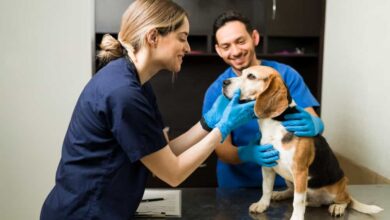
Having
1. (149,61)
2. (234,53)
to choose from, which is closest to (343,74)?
(234,53)

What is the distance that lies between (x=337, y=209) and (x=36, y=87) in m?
1.68

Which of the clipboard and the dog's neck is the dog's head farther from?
the clipboard

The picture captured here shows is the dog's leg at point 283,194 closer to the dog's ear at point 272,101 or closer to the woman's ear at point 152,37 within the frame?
the dog's ear at point 272,101

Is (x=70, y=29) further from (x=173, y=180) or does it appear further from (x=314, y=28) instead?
(x=314, y=28)

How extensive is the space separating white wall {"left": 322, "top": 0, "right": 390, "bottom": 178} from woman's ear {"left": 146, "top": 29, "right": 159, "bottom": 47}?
1142mm

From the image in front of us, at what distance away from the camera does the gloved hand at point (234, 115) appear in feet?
4.41

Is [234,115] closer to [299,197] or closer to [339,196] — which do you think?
[299,197]

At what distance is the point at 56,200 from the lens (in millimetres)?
1224

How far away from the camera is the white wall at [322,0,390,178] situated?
6.14 feet

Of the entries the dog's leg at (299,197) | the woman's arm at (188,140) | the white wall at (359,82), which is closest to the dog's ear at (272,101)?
the dog's leg at (299,197)

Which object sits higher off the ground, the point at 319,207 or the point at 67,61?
the point at 67,61

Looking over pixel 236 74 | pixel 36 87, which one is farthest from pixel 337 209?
pixel 36 87

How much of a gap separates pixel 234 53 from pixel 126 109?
2.76ft

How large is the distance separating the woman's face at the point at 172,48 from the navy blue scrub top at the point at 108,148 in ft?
0.34
